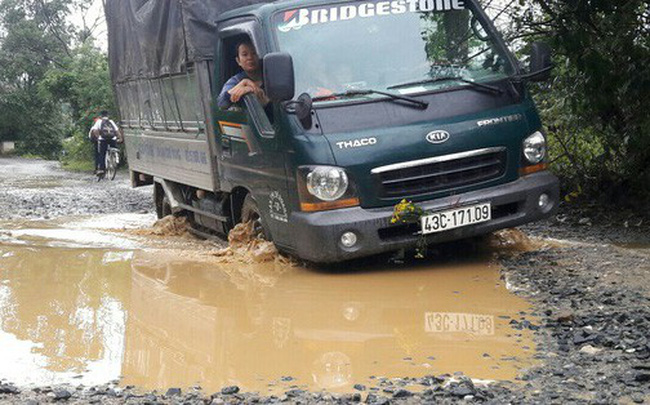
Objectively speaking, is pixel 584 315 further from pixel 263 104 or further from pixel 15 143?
pixel 15 143

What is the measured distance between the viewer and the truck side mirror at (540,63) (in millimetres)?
8125

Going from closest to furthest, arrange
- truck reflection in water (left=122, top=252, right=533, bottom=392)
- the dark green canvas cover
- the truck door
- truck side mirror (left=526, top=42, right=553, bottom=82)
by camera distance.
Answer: truck reflection in water (left=122, top=252, right=533, bottom=392), the truck door, truck side mirror (left=526, top=42, right=553, bottom=82), the dark green canvas cover

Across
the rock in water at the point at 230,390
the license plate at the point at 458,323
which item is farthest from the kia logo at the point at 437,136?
the rock in water at the point at 230,390

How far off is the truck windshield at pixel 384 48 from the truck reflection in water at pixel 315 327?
148 cm

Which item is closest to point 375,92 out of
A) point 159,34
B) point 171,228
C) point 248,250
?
point 248,250

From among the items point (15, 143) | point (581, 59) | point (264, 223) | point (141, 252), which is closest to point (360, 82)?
point (264, 223)

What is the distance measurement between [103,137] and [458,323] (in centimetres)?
2001

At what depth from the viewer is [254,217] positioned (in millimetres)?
9078

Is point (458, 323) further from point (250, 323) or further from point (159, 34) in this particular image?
point (159, 34)

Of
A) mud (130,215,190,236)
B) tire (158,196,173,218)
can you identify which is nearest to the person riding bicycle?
tire (158,196,173,218)

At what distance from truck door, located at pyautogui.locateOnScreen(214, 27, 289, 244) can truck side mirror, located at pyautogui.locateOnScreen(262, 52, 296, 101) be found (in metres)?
0.40

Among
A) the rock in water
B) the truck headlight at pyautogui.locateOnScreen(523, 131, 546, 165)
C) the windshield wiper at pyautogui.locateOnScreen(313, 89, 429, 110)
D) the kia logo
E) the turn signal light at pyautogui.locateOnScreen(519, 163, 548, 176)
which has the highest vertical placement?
the windshield wiper at pyautogui.locateOnScreen(313, 89, 429, 110)

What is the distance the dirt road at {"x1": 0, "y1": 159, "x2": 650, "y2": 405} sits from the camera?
4941 mm

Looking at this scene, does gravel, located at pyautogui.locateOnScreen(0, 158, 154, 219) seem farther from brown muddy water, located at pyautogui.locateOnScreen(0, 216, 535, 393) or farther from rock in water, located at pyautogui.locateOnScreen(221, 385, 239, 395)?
rock in water, located at pyautogui.locateOnScreen(221, 385, 239, 395)
